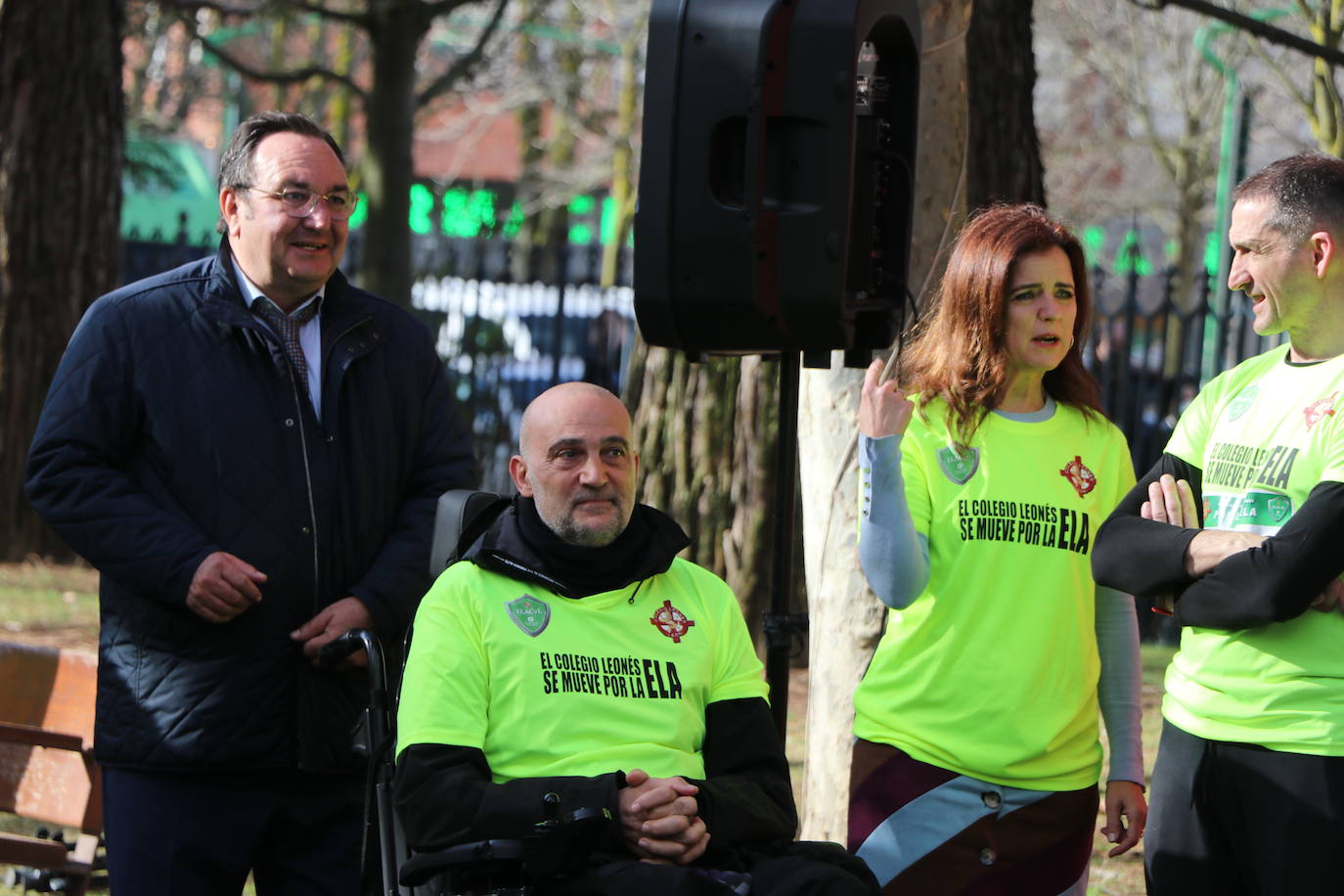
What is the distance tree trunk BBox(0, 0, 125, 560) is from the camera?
1033 cm

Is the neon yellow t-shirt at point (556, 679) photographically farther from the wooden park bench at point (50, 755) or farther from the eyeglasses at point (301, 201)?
Answer: the wooden park bench at point (50, 755)

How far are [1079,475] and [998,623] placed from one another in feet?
1.33

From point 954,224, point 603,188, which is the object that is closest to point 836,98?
point 954,224

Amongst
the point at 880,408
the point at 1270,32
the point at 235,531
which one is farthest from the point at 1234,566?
the point at 1270,32

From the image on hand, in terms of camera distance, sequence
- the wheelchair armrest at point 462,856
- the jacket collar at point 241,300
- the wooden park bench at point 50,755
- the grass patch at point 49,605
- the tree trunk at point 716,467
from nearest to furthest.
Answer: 1. the wheelchair armrest at point 462,856
2. the jacket collar at point 241,300
3. the wooden park bench at point 50,755
4. the tree trunk at point 716,467
5. the grass patch at point 49,605

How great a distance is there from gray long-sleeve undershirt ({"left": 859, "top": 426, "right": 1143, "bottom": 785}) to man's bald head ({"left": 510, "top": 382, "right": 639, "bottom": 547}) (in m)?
0.56

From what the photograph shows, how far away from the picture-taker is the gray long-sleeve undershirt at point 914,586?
354cm

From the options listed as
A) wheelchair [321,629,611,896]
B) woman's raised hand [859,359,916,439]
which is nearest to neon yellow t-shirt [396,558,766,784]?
wheelchair [321,629,611,896]

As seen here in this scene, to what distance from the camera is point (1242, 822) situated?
3.36 meters

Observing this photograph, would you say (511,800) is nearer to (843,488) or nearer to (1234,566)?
(1234,566)

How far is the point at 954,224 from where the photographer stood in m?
5.29

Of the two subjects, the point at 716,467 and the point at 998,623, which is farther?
the point at 716,467

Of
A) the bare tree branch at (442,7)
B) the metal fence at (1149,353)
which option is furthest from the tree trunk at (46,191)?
the metal fence at (1149,353)

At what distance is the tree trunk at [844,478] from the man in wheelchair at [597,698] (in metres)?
1.16
